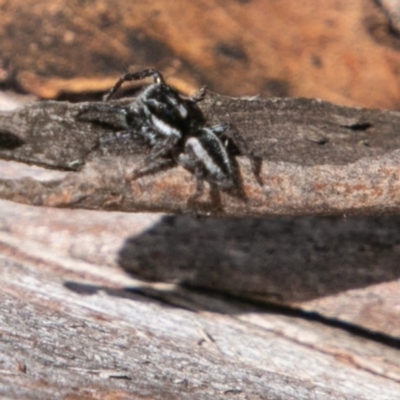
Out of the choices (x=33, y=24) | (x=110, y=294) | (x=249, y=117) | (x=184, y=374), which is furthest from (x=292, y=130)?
(x=33, y=24)

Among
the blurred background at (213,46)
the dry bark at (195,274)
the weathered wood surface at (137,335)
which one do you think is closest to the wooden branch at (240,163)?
the dry bark at (195,274)

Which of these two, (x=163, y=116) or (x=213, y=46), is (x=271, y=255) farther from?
(x=213, y=46)

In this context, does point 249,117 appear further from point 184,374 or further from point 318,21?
point 318,21

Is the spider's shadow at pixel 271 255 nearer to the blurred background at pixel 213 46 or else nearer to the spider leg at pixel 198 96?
the spider leg at pixel 198 96

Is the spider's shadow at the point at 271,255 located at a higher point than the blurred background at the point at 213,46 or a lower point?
lower

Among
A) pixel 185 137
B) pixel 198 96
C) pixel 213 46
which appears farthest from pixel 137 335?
pixel 213 46

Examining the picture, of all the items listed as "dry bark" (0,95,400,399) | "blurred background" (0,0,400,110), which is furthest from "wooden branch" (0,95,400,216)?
"blurred background" (0,0,400,110)
